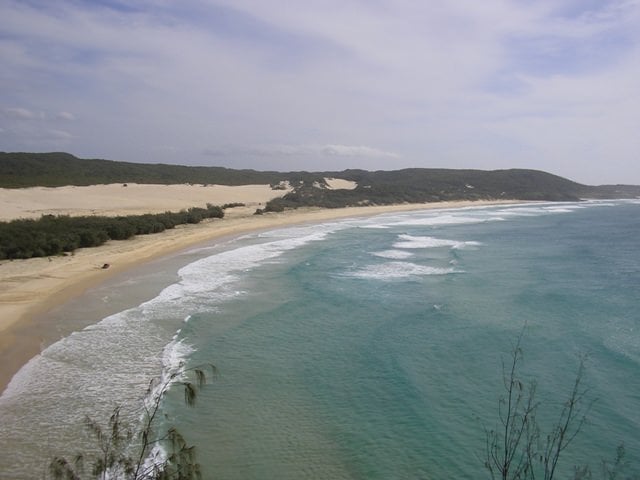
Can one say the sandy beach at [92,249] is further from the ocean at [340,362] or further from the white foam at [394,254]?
the white foam at [394,254]

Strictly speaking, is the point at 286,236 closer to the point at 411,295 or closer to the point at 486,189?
the point at 411,295

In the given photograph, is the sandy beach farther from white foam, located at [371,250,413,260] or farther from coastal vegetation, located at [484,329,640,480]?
white foam, located at [371,250,413,260]

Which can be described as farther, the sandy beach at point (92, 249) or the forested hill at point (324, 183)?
the forested hill at point (324, 183)

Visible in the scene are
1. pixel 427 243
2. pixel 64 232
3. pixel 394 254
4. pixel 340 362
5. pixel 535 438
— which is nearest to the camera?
pixel 535 438

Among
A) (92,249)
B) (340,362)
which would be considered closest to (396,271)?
(340,362)

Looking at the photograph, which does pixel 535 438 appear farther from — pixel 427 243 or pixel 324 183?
pixel 324 183

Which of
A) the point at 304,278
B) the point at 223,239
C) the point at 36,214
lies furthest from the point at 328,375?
the point at 36,214

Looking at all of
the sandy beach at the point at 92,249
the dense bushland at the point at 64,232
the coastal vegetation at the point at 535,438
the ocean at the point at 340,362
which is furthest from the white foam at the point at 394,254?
the coastal vegetation at the point at 535,438
